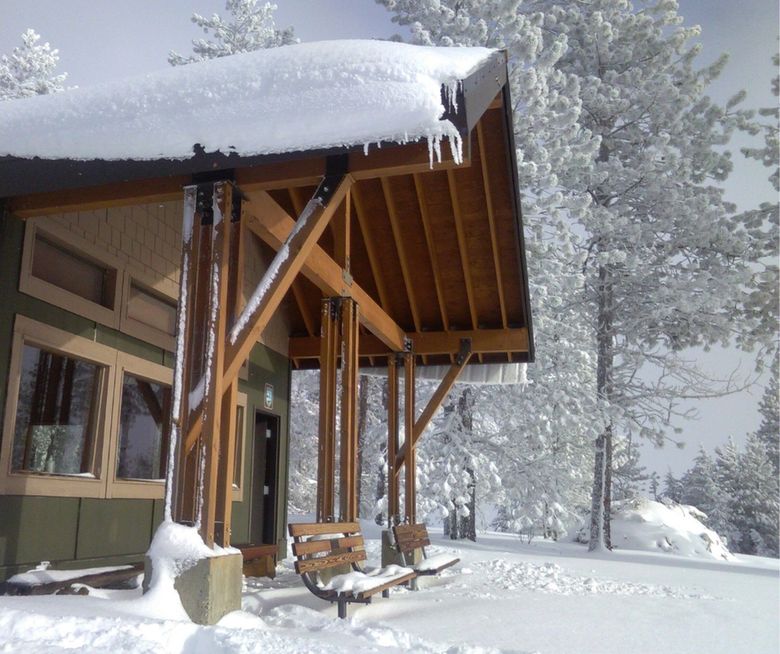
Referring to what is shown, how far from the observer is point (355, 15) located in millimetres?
19688

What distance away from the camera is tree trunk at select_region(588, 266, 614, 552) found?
16.8 meters

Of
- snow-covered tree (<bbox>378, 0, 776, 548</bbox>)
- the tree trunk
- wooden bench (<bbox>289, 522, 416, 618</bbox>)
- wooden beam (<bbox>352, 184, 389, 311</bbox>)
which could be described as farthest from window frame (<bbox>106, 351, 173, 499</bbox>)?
the tree trunk

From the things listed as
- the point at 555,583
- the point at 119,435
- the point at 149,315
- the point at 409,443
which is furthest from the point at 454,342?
the point at 119,435

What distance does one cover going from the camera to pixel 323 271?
6.86 m

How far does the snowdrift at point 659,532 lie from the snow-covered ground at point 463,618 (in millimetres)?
8413

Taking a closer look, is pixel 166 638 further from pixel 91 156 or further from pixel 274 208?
pixel 274 208

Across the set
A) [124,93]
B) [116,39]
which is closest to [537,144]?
[124,93]

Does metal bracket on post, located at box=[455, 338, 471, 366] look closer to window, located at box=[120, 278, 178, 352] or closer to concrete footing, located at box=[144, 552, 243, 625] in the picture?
window, located at box=[120, 278, 178, 352]

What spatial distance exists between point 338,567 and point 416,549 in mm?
2419

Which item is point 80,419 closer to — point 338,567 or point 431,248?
point 338,567

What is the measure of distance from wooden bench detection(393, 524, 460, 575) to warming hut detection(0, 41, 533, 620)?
126cm

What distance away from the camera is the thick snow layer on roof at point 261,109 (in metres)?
4.62

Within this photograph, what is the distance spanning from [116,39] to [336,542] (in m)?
Result: 24.2

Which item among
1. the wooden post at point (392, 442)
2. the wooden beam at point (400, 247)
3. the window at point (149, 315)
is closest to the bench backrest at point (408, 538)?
Result: the wooden post at point (392, 442)
